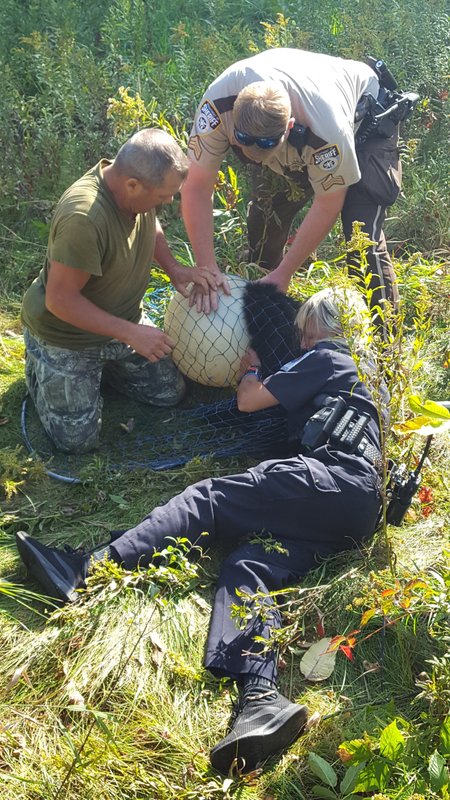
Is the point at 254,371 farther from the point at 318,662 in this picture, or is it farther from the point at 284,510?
the point at 318,662

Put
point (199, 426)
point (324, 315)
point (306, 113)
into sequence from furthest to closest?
1. point (199, 426)
2. point (306, 113)
3. point (324, 315)

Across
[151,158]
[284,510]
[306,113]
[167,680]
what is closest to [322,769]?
[167,680]

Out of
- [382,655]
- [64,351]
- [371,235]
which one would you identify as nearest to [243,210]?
[371,235]

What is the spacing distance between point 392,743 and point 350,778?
0.18 m

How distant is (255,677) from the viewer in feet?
10.2

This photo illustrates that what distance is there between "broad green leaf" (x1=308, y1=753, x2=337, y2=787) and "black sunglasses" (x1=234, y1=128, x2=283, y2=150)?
2.67 metres

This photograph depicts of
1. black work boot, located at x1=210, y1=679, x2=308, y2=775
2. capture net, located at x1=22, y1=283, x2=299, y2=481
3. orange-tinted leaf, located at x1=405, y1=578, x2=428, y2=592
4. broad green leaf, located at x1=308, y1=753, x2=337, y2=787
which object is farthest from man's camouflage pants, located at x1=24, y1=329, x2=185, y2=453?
broad green leaf, located at x1=308, y1=753, x2=337, y2=787

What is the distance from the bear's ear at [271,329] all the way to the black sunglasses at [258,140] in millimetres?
823

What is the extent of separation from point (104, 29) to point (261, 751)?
6.81 m

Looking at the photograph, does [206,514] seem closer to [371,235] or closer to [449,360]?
[449,360]

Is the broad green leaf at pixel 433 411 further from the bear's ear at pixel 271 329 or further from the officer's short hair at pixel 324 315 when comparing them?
the bear's ear at pixel 271 329

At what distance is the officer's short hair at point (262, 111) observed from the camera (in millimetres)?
3777

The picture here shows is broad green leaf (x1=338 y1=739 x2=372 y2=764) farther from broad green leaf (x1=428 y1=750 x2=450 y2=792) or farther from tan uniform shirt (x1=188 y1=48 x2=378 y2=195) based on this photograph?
tan uniform shirt (x1=188 y1=48 x2=378 y2=195)

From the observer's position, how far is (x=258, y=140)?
12.6ft
